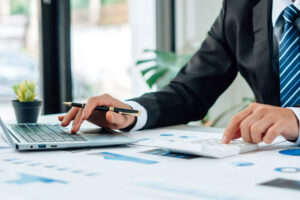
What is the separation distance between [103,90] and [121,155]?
2576mm

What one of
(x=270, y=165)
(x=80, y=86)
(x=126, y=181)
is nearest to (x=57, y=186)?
(x=126, y=181)

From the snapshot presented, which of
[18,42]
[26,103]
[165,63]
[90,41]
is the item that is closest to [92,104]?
[26,103]

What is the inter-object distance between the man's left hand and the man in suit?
0.08 ft

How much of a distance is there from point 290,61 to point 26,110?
0.77m

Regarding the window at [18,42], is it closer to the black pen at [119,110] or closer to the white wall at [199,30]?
the white wall at [199,30]

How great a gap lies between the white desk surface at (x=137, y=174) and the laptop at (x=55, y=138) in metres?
0.02

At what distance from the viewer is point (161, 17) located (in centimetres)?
334

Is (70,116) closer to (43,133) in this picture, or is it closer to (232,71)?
(43,133)

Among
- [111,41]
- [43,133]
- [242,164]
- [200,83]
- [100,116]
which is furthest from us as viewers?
[111,41]

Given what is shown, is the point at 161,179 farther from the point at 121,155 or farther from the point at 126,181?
the point at 121,155

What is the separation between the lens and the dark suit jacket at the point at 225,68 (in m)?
1.37

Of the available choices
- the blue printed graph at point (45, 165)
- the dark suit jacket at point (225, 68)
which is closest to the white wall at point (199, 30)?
the dark suit jacket at point (225, 68)

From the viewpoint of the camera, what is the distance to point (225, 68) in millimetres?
1574

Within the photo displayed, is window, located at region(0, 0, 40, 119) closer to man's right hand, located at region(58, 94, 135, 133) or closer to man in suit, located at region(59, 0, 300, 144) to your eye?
man in suit, located at region(59, 0, 300, 144)
